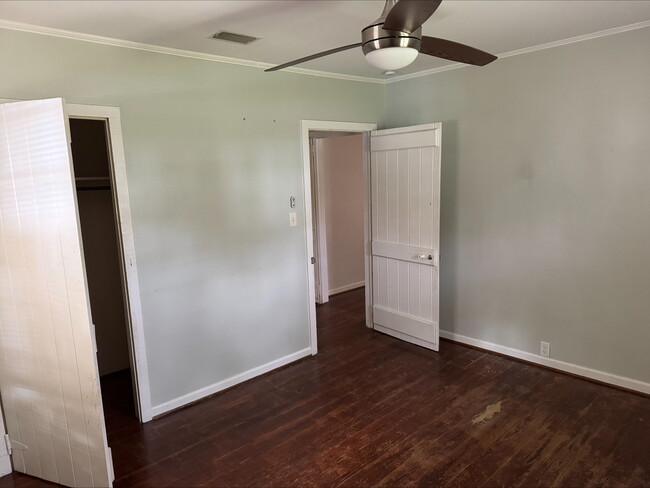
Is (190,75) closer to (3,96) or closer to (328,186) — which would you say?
(3,96)

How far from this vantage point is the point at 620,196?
298 centimetres

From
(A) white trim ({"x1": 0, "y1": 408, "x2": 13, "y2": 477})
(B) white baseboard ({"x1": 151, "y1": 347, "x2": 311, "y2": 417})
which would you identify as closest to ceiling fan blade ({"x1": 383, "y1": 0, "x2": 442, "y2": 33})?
(B) white baseboard ({"x1": 151, "y1": 347, "x2": 311, "y2": 417})

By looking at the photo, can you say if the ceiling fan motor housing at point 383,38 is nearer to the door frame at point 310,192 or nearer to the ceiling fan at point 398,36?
the ceiling fan at point 398,36

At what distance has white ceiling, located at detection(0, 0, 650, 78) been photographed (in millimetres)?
2139

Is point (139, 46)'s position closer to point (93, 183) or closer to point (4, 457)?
point (93, 183)

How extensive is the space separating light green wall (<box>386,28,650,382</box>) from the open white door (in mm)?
3034

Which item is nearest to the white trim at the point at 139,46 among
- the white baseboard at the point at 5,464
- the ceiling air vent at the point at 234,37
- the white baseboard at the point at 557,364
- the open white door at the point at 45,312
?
the ceiling air vent at the point at 234,37

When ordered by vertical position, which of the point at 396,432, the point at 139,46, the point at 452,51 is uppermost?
the point at 139,46

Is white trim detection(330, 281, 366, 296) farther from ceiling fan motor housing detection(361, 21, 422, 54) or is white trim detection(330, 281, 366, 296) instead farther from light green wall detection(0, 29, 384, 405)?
ceiling fan motor housing detection(361, 21, 422, 54)

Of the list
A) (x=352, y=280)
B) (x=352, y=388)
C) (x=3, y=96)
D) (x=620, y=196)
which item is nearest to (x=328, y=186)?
(x=352, y=280)

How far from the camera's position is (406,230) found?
3.97 meters

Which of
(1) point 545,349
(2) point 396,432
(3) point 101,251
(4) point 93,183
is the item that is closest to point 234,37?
(4) point 93,183

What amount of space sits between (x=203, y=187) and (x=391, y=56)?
68.8 inches

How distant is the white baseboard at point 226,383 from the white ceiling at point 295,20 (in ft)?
7.97
